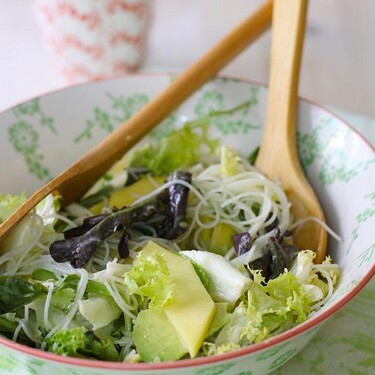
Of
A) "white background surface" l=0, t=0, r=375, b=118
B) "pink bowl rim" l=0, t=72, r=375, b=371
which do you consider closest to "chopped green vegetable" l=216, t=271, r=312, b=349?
"pink bowl rim" l=0, t=72, r=375, b=371

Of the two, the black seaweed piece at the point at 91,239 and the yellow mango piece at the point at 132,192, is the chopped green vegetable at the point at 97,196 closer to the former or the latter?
the yellow mango piece at the point at 132,192

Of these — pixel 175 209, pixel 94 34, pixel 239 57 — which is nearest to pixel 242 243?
pixel 175 209

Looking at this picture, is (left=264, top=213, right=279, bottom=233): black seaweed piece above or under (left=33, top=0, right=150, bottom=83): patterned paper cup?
under

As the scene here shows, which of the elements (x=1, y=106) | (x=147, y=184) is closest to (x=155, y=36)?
(x=1, y=106)

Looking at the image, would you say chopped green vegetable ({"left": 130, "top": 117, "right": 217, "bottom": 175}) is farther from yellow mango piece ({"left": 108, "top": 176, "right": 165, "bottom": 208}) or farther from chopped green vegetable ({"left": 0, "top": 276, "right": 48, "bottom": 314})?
chopped green vegetable ({"left": 0, "top": 276, "right": 48, "bottom": 314})

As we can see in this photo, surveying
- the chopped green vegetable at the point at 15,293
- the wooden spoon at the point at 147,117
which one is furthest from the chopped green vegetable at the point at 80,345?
A: the wooden spoon at the point at 147,117

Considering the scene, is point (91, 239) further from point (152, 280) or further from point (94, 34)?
point (94, 34)
